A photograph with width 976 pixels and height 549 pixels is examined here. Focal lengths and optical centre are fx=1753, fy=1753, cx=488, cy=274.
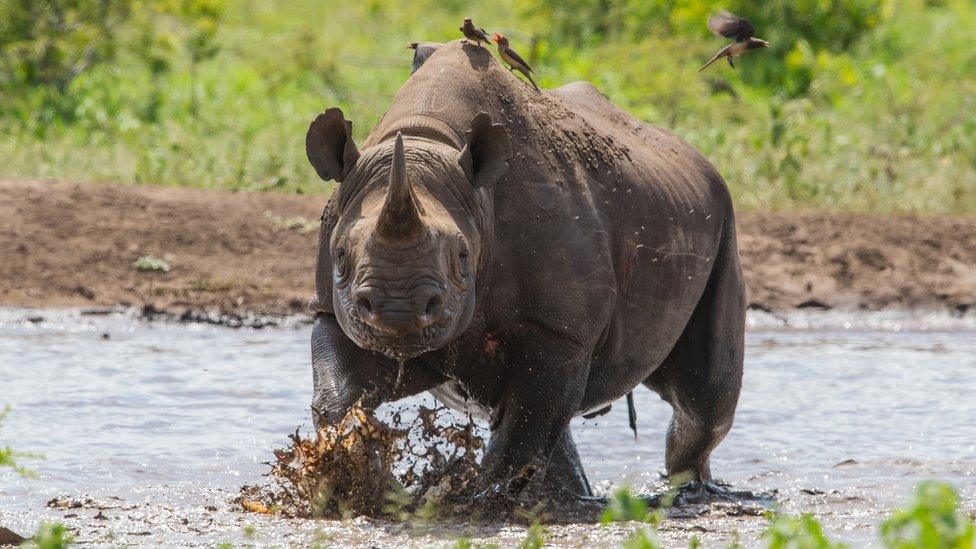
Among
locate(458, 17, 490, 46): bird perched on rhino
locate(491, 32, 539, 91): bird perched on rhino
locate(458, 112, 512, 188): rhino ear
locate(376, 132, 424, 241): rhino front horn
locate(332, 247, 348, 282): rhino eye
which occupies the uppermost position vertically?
locate(458, 17, 490, 46): bird perched on rhino

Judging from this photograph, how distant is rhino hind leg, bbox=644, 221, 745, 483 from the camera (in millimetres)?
7441

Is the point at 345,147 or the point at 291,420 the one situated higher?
the point at 345,147

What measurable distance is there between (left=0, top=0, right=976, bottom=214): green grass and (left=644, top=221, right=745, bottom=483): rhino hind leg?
535cm

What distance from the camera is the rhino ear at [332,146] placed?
554cm

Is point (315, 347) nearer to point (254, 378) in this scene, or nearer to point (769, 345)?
point (254, 378)

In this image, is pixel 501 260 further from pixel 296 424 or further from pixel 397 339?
pixel 296 424

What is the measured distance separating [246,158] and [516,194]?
851 centimetres

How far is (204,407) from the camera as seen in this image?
29.2 ft

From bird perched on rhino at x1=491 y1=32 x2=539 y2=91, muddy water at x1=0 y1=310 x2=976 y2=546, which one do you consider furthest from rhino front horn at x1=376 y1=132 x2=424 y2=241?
bird perched on rhino at x1=491 y1=32 x2=539 y2=91

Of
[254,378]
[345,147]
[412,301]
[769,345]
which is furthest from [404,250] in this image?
[769,345]

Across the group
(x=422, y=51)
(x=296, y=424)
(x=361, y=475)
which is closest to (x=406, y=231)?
(x=361, y=475)

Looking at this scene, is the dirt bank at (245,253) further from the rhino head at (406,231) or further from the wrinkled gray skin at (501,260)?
the rhino head at (406,231)

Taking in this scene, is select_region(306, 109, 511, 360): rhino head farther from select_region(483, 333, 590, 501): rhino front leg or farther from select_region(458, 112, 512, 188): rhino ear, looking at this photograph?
select_region(483, 333, 590, 501): rhino front leg

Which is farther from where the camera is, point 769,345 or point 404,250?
point 769,345
